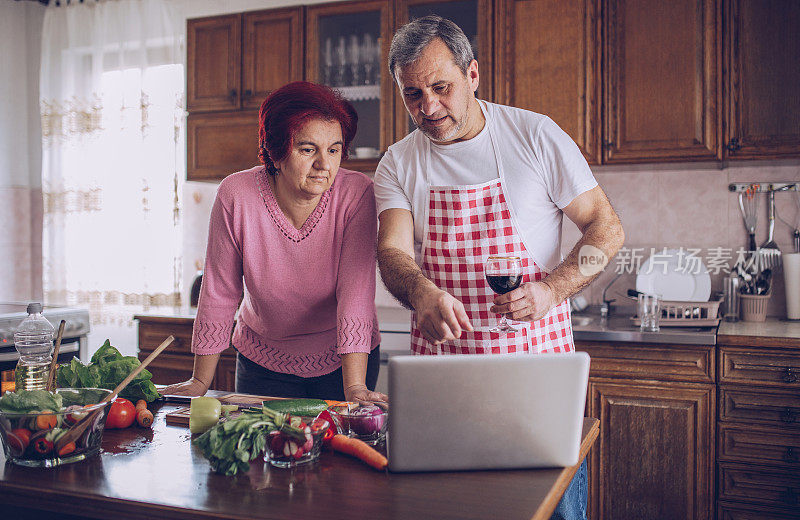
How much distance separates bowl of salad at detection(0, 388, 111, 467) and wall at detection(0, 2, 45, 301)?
11.8ft

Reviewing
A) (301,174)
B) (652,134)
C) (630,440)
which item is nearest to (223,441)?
(301,174)

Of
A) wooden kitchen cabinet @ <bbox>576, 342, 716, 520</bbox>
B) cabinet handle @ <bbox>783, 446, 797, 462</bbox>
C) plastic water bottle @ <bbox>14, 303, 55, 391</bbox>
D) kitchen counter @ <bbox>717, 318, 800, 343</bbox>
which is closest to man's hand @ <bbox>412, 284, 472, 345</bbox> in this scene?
plastic water bottle @ <bbox>14, 303, 55, 391</bbox>

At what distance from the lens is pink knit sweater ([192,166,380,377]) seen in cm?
180

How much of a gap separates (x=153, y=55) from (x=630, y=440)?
10.7 ft

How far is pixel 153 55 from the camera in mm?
4031

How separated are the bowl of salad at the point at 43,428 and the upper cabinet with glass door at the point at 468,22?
229cm

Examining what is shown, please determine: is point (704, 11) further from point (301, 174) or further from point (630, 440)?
point (301, 174)

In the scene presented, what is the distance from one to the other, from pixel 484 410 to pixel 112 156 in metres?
3.62

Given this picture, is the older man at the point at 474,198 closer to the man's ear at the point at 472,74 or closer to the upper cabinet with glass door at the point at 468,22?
the man's ear at the point at 472,74

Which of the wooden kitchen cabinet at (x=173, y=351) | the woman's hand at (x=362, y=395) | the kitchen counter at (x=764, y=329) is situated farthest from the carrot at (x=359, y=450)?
the wooden kitchen cabinet at (x=173, y=351)

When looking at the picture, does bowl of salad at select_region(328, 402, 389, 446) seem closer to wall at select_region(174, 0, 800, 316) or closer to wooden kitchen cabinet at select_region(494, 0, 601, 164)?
wooden kitchen cabinet at select_region(494, 0, 601, 164)

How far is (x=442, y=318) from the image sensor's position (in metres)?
1.34

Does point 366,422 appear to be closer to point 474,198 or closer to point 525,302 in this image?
point 525,302

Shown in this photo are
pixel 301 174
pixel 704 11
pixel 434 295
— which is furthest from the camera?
pixel 704 11
